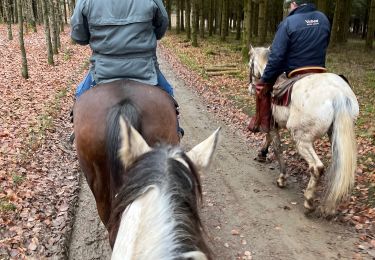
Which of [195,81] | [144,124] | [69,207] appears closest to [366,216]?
[144,124]

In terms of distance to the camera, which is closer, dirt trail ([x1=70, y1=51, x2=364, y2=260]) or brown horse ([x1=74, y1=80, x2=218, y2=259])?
brown horse ([x1=74, y1=80, x2=218, y2=259])

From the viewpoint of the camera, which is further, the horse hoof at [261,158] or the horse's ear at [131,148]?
the horse hoof at [261,158]

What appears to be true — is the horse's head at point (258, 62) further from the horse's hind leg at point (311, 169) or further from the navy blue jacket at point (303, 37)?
the horse's hind leg at point (311, 169)

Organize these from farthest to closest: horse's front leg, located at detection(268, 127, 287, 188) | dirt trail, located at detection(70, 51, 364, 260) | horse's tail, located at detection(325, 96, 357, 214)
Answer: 1. horse's front leg, located at detection(268, 127, 287, 188)
2. horse's tail, located at detection(325, 96, 357, 214)
3. dirt trail, located at detection(70, 51, 364, 260)

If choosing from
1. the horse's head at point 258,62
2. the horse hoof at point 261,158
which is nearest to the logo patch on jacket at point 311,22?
the horse's head at point 258,62

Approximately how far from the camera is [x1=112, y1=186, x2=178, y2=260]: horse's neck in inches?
59.0

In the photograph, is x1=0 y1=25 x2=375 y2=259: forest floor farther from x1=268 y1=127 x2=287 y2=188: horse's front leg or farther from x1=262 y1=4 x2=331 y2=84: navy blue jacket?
x1=262 y1=4 x2=331 y2=84: navy blue jacket

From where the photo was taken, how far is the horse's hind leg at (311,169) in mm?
5543

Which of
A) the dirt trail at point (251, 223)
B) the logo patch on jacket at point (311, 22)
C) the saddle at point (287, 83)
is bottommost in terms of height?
the dirt trail at point (251, 223)

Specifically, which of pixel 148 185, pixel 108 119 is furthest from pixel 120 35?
pixel 148 185

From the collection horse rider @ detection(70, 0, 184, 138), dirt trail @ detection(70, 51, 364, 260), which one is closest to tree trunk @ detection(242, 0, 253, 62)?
dirt trail @ detection(70, 51, 364, 260)

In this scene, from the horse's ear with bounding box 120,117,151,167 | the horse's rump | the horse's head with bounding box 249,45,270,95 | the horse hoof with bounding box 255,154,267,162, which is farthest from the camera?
the horse hoof with bounding box 255,154,267,162

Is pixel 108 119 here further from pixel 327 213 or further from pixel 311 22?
pixel 311 22

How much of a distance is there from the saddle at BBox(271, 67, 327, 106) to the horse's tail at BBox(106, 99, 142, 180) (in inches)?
135
